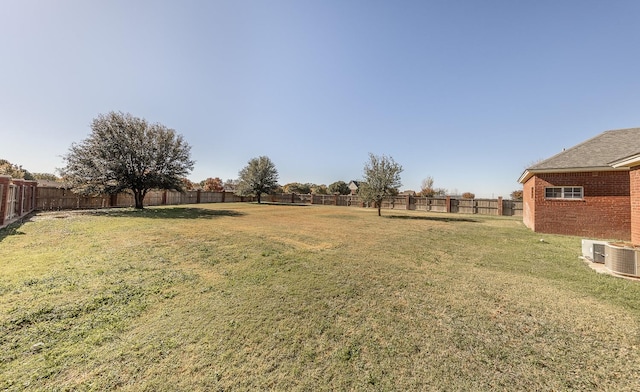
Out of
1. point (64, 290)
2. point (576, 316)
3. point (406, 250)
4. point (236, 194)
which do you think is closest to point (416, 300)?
point (576, 316)

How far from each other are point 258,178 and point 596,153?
31.6m

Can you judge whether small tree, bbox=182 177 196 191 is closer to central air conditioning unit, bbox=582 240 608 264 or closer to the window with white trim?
central air conditioning unit, bbox=582 240 608 264

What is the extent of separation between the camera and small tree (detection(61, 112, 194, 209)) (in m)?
16.7

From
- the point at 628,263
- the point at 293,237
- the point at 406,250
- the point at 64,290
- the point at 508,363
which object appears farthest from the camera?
the point at 293,237

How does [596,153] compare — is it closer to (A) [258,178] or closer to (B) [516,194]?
(B) [516,194]

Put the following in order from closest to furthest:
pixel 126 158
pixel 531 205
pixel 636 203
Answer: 1. pixel 636 203
2. pixel 531 205
3. pixel 126 158

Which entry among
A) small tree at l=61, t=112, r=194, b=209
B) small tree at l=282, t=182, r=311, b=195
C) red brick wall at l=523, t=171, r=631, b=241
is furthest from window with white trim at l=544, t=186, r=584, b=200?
small tree at l=282, t=182, r=311, b=195

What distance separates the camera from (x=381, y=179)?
749 inches

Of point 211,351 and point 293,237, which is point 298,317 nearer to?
point 211,351

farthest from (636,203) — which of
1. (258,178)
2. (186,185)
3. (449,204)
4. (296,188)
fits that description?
(296,188)

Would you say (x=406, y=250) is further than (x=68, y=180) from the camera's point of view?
No

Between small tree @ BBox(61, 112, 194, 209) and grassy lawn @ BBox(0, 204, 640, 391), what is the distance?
1348cm

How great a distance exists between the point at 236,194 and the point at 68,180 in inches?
815

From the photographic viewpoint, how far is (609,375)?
2.35m
